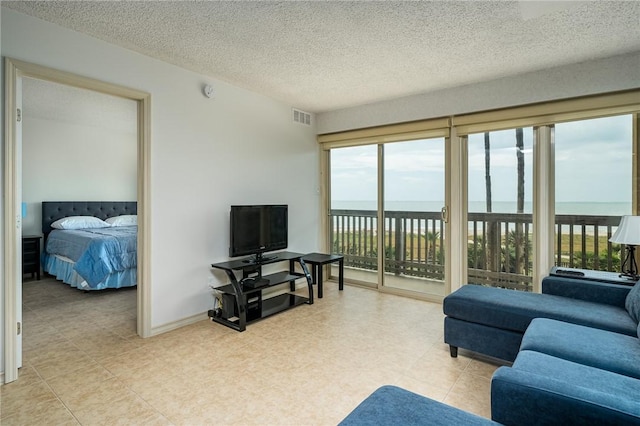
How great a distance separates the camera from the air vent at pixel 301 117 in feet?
14.6

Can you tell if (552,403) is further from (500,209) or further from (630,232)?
(500,209)

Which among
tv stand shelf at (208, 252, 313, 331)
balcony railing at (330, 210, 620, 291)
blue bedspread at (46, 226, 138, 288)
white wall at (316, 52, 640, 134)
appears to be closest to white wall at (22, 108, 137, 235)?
blue bedspread at (46, 226, 138, 288)

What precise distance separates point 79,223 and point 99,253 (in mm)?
1713

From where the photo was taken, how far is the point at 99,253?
4008 millimetres

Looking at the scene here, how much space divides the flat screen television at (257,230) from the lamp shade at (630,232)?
10.2 ft

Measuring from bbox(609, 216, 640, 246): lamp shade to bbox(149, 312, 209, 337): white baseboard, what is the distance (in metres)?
3.70

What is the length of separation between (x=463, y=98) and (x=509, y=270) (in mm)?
1977

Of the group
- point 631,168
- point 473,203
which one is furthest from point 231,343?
point 631,168

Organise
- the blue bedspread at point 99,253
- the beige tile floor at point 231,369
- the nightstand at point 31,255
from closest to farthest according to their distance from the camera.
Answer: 1. the beige tile floor at point 231,369
2. the blue bedspread at point 99,253
3. the nightstand at point 31,255

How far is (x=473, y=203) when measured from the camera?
3.74 m

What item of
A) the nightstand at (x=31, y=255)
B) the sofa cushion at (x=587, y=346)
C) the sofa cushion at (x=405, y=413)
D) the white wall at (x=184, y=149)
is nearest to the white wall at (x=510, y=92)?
the white wall at (x=184, y=149)

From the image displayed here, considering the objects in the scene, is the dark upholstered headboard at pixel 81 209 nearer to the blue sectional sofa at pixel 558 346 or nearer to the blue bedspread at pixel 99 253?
the blue bedspread at pixel 99 253

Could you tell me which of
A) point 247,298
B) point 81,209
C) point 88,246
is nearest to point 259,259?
point 247,298

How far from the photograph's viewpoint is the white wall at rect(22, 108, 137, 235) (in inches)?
203
